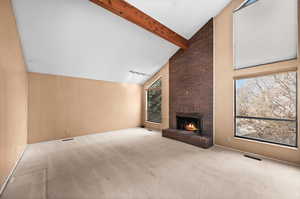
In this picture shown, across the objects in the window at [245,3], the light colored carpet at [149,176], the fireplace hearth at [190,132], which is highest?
the window at [245,3]

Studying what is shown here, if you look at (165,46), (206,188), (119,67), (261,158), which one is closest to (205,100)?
(261,158)

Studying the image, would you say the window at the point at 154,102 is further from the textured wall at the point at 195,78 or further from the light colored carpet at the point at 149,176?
the light colored carpet at the point at 149,176

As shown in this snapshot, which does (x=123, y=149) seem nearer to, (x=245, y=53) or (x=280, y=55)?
(x=245, y=53)

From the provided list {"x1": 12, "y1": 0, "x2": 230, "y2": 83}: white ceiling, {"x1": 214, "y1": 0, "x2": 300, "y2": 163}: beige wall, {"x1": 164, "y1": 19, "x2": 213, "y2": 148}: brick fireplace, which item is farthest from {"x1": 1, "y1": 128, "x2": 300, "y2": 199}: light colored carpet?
{"x1": 12, "y1": 0, "x2": 230, "y2": 83}: white ceiling

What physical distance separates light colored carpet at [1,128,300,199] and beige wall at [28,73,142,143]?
1.17 metres

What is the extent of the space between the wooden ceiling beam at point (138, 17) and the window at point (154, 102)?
2371 mm

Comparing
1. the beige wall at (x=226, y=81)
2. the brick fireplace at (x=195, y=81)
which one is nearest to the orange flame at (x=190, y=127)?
the brick fireplace at (x=195, y=81)

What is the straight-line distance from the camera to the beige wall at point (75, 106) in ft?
13.1

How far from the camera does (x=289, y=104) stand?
2.69 meters

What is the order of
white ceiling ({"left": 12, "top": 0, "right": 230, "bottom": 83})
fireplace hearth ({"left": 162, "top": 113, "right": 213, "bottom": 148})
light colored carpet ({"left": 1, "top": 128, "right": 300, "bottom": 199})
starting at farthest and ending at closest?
fireplace hearth ({"left": 162, "top": 113, "right": 213, "bottom": 148}), white ceiling ({"left": 12, "top": 0, "right": 230, "bottom": 83}), light colored carpet ({"left": 1, "top": 128, "right": 300, "bottom": 199})

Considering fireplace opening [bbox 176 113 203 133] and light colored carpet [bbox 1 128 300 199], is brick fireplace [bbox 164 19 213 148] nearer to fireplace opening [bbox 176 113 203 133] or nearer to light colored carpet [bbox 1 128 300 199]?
fireplace opening [bbox 176 113 203 133]

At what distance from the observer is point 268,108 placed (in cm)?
293

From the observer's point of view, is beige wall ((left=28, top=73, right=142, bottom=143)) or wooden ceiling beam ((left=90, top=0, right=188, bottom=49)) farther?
beige wall ((left=28, top=73, right=142, bottom=143))

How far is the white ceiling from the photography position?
2.65 m
